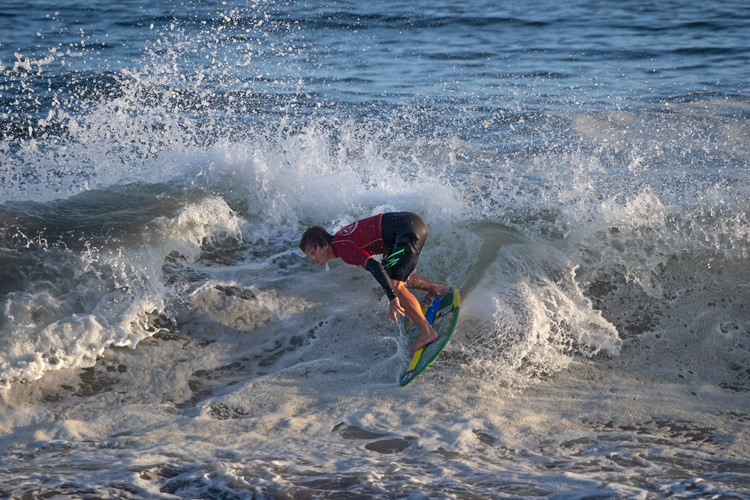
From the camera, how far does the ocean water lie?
11.4 ft

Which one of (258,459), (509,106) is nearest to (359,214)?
(258,459)

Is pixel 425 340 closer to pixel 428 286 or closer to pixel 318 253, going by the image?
pixel 428 286

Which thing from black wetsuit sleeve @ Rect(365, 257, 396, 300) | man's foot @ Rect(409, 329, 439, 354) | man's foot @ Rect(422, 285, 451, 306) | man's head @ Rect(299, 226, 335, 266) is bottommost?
man's foot @ Rect(409, 329, 439, 354)

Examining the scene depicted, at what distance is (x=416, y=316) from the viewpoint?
4688 millimetres

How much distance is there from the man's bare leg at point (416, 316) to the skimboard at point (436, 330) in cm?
5

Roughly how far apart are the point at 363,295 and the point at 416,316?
1.18 metres

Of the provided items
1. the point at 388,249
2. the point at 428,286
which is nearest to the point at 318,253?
the point at 388,249

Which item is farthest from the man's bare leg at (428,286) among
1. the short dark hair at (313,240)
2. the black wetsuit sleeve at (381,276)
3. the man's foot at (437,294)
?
the short dark hair at (313,240)

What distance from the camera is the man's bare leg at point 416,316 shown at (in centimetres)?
466

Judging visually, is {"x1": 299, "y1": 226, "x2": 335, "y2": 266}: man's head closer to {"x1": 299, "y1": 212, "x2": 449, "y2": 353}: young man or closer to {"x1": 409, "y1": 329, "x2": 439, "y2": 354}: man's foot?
{"x1": 299, "y1": 212, "x2": 449, "y2": 353}: young man

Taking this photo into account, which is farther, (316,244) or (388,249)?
(388,249)

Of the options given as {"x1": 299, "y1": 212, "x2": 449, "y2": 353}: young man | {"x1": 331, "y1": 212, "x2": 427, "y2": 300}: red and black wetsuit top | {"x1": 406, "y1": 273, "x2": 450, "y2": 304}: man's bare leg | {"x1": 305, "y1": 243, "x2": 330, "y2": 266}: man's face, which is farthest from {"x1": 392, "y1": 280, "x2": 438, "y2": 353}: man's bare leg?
{"x1": 305, "y1": 243, "x2": 330, "y2": 266}: man's face

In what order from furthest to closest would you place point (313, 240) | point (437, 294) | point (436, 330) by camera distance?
1. point (437, 294)
2. point (436, 330)
3. point (313, 240)

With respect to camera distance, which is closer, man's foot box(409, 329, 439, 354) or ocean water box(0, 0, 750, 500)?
ocean water box(0, 0, 750, 500)
